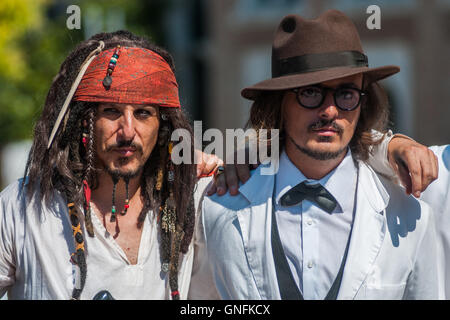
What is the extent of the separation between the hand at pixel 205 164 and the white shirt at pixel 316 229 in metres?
0.41

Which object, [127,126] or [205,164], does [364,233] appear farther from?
[127,126]

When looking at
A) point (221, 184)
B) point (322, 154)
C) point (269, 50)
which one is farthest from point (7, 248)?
point (269, 50)

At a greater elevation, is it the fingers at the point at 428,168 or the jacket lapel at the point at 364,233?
the fingers at the point at 428,168

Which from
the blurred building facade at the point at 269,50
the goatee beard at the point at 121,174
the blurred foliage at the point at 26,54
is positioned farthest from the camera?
the blurred building facade at the point at 269,50

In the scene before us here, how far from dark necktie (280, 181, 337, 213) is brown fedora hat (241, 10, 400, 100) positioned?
1.61ft

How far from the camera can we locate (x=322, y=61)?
9.46 ft

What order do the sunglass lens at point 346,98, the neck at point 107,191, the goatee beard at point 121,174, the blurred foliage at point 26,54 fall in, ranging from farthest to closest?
the blurred foliage at point 26,54 < the neck at point 107,191 < the goatee beard at point 121,174 < the sunglass lens at point 346,98

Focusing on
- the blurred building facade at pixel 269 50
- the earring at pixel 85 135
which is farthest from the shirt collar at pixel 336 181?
the blurred building facade at pixel 269 50

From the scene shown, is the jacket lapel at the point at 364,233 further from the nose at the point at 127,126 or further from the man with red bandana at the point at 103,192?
the nose at the point at 127,126

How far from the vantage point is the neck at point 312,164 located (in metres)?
2.96

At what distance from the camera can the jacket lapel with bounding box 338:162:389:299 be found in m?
2.70

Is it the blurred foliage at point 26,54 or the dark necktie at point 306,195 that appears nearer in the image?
the dark necktie at point 306,195

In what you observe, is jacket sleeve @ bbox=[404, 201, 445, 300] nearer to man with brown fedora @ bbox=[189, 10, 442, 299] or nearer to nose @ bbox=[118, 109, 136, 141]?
man with brown fedora @ bbox=[189, 10, 442, 299]

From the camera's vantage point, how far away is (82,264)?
9.25 feet
